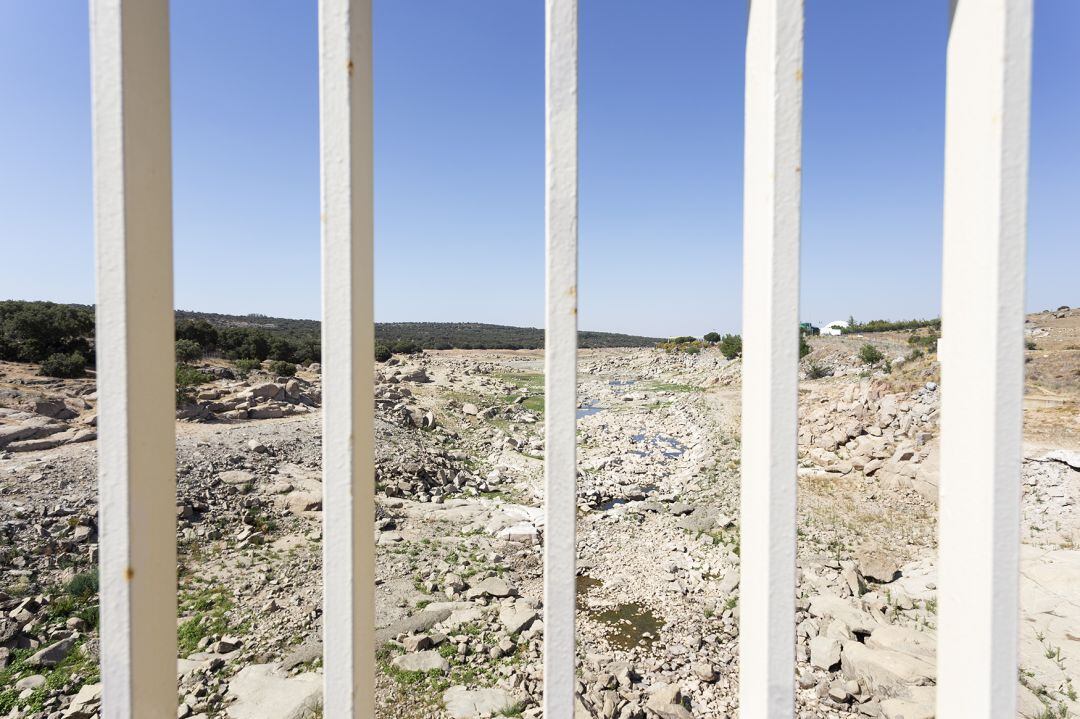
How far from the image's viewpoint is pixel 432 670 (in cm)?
361

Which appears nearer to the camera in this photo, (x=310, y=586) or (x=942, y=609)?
(x=942, y=609)

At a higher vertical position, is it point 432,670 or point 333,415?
point 333,415

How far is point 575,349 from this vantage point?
93 centimetres

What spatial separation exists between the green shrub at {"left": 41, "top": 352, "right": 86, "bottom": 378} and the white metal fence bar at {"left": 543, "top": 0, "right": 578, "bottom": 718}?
1904 cm

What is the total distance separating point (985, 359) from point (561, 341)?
840 mm

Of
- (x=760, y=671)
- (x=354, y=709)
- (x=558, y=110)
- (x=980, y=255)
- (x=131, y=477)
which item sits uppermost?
(x=558, y=110)

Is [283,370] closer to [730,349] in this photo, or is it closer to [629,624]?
[629,624]

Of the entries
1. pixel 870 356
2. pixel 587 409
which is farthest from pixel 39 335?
pixel 870 356

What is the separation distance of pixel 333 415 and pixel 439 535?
6.19m

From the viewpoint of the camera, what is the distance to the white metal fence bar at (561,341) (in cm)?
90

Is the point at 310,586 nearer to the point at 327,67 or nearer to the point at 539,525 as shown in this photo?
the point at 539,525

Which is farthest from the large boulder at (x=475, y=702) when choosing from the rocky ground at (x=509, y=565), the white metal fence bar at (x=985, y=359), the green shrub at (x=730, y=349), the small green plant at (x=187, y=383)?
the green shrub at (x=730, y=349)

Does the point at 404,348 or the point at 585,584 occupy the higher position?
the point at 404,348

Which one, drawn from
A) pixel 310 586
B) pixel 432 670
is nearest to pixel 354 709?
pixel 432 670
